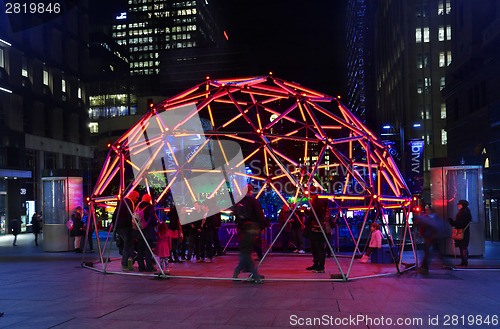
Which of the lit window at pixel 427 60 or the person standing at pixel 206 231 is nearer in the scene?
the person standing at pixel 206 231

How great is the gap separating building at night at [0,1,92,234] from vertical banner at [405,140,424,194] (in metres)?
18.9

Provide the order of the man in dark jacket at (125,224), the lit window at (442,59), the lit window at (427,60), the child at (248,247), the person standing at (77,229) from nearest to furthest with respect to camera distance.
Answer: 1. the child at (248,247)
2. the man in dark jacket at (125,224)
3. the person standing at (77,229)
4. the lit window at (442,59)
5. the lit window at (427,60)

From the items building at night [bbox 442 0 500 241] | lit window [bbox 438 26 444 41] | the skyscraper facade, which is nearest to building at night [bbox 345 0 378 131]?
lit window [bbox 438 26 444 41]

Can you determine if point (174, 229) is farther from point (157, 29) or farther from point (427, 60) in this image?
point (157, 29)

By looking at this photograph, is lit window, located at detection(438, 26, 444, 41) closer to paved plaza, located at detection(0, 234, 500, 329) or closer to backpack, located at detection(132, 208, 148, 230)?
paved plaza, located at detection(0, 234, 500, 329)

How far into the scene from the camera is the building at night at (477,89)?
2869 cm

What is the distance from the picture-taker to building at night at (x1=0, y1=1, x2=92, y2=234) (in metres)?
33.5

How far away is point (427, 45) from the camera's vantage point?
6531cm

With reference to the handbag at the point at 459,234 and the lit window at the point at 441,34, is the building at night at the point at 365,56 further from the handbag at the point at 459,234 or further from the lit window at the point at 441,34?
the handbag at the point at 459,234

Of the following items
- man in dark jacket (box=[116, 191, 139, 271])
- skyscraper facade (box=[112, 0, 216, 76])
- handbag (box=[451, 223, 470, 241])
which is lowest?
handbag (box=[451, 223, 470, 241])

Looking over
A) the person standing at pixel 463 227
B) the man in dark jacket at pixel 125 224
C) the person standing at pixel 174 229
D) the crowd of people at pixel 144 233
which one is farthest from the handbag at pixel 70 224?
the person standing at pixel 463 227

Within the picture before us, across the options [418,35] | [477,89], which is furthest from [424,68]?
[477,89]

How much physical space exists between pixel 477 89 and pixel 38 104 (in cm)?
3142

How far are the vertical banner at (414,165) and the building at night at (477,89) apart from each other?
311 centimetres
